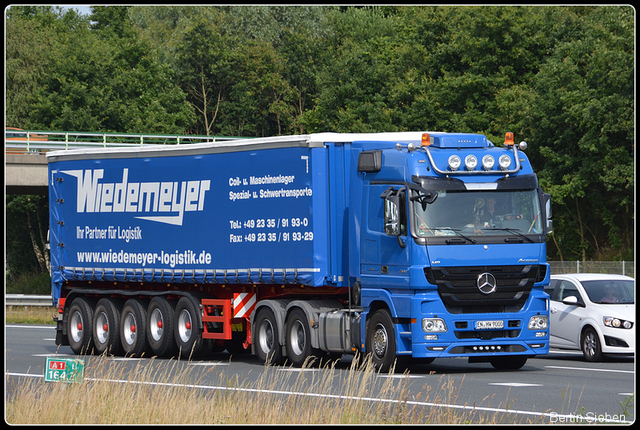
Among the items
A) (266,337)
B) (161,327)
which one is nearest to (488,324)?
(266,337)

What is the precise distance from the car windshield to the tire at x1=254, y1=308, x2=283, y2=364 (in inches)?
220

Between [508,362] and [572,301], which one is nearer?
[508,362]

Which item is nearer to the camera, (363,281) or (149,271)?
(363,281)

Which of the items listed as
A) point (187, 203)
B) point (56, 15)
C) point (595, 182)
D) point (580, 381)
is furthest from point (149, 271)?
point (56, 15)

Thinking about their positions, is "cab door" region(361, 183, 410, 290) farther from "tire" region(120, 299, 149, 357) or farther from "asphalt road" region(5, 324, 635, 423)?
"tire" region(120, 299, 149, 357)

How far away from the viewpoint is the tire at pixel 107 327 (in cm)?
2005

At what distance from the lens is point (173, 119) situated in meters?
66.4

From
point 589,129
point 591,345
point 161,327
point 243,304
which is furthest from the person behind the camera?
point 589,129

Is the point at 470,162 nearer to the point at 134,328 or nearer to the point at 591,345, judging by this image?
the point at 591,345

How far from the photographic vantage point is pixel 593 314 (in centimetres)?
1784

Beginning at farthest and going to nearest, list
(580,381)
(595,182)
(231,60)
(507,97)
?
(231,60) → (507,97) → (595,182) → (580,381)

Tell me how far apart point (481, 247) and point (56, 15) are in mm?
72112

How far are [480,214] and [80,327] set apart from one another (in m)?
9.29

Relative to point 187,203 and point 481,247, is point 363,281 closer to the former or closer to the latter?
point 481,247
